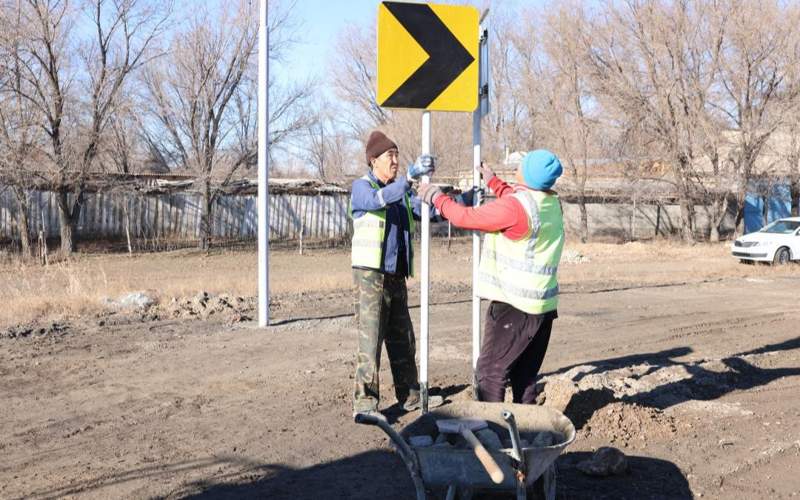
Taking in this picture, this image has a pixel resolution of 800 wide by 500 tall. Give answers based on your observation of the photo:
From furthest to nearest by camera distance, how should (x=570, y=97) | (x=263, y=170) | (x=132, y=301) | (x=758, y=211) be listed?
(x=758, y=211), (x=570, y=97), (x=132, y=301), (x=263, y=170)

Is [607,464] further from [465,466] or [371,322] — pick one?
[371,322]

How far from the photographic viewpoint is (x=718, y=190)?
35.1 m

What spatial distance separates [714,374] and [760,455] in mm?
2597

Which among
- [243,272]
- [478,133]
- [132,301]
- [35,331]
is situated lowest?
[243,272]

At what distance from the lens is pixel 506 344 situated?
528 centimetres

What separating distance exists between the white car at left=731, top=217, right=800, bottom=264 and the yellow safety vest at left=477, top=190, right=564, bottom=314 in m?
21.7

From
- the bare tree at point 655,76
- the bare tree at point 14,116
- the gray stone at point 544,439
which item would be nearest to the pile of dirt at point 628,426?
the gray stone at point 544,439

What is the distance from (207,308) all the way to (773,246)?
18741 millimetres

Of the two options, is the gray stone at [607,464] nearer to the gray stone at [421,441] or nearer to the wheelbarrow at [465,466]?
the wheelbarrow at [465,466]

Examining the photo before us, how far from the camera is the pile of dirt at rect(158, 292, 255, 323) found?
12188mm

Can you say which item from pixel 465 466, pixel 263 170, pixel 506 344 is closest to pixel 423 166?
pixel 506 344

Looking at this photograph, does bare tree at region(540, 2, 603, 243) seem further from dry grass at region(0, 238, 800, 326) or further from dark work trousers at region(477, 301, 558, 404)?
dark work trousers at region(477, 301, 558, 404)

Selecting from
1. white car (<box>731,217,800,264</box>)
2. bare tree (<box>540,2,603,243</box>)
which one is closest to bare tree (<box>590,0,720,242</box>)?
bare tree (<box>540,2,603,243</box>)

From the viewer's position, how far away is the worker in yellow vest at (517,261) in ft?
16.6
